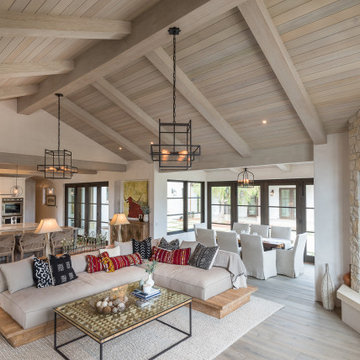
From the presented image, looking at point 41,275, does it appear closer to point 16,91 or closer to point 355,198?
point 16,91

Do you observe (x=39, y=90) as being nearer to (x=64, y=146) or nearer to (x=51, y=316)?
(x=64, y=146)

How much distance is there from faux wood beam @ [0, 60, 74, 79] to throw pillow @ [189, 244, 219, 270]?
153 inches

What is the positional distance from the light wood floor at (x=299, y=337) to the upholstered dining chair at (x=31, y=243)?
16.6 feet

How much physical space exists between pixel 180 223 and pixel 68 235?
3.53m

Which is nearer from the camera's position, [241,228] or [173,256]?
[173,256]

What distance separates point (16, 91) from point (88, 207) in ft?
19.0

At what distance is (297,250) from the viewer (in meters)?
6.03

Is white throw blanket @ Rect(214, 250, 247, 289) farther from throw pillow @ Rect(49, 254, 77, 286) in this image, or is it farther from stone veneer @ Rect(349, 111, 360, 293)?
throw pillow @ Rect(49, 254, 77, 286)

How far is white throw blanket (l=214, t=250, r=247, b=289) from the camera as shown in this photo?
4.88 meters

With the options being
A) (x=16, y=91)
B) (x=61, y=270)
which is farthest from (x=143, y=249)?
(x=16, y=91)

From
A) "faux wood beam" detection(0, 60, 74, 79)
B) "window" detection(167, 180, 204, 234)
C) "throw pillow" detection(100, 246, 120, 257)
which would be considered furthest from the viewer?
"window" detection(167, 180, 204, 234)

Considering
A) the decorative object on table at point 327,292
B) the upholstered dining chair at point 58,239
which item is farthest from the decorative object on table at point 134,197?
the decorative object on table at point 327,292

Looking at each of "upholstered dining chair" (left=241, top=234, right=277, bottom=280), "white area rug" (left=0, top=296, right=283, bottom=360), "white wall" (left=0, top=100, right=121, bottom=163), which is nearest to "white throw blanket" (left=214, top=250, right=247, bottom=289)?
"white area rug" (left=0, top=296, right=283, bottom=360)

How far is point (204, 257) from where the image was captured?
509 centimetres
